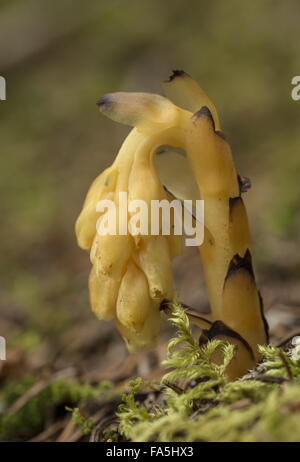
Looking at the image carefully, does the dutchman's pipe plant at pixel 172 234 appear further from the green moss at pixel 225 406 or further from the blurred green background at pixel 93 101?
the blurred green background at pixel 93 101

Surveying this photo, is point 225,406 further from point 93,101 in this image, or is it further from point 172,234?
point 93,101

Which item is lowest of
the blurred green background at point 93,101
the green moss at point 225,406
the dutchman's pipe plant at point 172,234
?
the green moss at point 225,406

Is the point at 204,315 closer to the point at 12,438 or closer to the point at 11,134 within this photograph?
the point at 12,438

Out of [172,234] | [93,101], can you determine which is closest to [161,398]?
[172,234]

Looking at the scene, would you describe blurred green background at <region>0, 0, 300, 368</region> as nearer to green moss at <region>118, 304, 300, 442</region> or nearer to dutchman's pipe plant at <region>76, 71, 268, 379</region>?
dutchman's pipe plant at <region>76, 71, 268, 379</region>

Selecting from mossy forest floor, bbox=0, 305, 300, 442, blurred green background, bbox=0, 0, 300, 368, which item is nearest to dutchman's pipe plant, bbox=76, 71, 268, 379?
mossy forest floor, bbox=0, 305, 300, 442

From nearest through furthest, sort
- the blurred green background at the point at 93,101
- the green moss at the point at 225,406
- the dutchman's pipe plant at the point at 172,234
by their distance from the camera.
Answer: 1. the green moss at the point at 225,406
2. the dutchman's pipe plant at the point at 172,234
3. the blurred green background at the point at 93,101

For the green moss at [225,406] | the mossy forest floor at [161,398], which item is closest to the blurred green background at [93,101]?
the mossy forest floor at [161,398]
